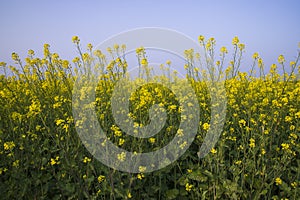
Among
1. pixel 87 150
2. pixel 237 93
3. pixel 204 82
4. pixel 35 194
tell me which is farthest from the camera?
pixel 204 82

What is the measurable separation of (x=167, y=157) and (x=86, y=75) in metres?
2.02

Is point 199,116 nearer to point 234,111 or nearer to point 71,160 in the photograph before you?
point 234,111

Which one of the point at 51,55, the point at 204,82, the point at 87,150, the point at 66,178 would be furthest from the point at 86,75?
the point at 204,82

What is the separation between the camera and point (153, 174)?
268 centimetres

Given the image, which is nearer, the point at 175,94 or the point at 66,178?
the point at 66,178

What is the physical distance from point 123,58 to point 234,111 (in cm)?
192

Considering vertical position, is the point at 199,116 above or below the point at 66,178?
above

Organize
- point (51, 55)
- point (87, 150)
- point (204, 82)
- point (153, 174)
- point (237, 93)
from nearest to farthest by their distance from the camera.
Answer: point (153, 174) < point (87, 150) < point (51, 55) < point (237, 93) < point (204, 82)

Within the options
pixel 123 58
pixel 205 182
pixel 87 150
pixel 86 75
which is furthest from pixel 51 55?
pixel 205 182

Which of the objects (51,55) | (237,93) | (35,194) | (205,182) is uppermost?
(51,55)

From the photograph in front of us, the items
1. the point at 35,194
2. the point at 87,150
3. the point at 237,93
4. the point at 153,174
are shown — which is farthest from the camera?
the point at 237,93

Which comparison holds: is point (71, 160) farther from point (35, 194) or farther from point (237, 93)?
point (237, 93)

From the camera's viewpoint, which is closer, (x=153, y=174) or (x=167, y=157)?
(x=153, y=174)

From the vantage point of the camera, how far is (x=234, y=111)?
416cm
